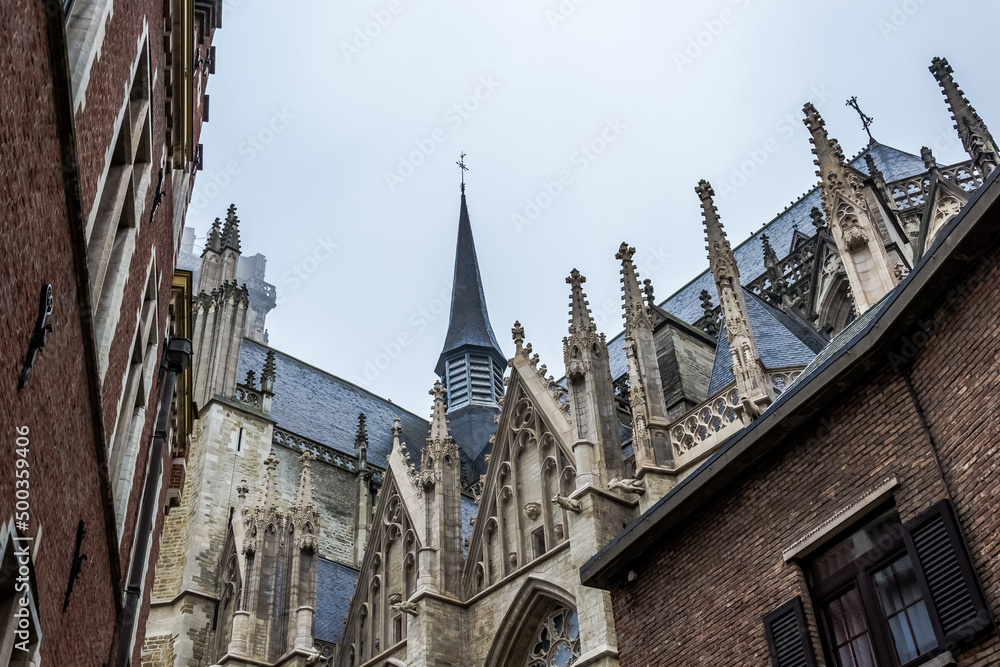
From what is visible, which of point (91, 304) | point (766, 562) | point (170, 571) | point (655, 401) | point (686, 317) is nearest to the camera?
point (91, 304)

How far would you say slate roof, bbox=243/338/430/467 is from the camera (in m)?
35.0

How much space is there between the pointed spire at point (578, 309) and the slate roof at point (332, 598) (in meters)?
8.70

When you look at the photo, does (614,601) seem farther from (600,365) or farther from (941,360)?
(600,365)

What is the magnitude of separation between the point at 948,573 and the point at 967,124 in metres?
15.8

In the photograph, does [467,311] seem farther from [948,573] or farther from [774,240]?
[948,573]

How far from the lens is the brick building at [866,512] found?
781 cm

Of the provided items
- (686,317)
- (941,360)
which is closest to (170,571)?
(686,317)

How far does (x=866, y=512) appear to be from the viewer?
8750 millimetres

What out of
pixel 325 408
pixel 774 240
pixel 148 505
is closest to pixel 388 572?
pixel 148 505

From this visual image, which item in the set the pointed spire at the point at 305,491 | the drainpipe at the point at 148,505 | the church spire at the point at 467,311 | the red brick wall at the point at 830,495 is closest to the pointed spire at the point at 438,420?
the pointed spire at the point at 305,491

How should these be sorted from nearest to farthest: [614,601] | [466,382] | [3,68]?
[3,68] < [614,601] < [466,382]

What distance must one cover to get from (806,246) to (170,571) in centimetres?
1882

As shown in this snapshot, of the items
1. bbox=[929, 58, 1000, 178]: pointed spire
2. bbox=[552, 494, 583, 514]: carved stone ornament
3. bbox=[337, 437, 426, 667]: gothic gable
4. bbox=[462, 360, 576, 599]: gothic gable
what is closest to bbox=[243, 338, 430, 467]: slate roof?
bbox=[337, 437, 426, 667]: gothic gable

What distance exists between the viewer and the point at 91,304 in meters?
7.72
